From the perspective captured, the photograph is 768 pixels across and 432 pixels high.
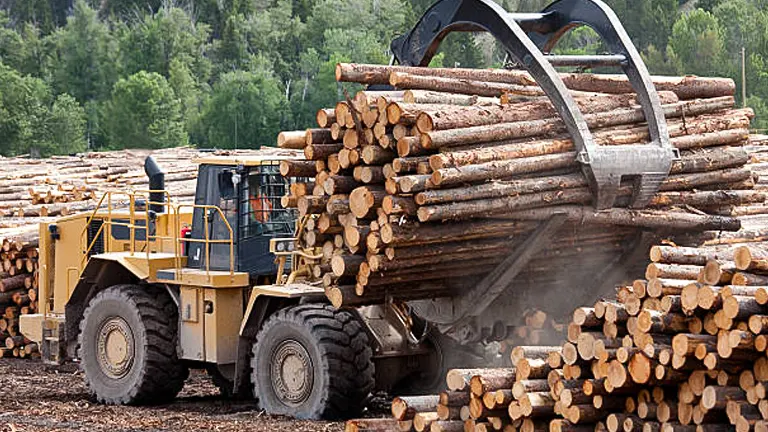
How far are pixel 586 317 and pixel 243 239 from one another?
228 inches

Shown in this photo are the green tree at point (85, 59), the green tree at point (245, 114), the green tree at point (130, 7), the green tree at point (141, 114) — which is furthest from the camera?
the green tree at point (130, 7)

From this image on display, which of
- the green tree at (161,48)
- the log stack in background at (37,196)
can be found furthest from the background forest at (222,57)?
the log stack in background at (37,196)

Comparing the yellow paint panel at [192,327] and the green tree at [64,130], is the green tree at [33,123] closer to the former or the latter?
the green tree at [64,130]

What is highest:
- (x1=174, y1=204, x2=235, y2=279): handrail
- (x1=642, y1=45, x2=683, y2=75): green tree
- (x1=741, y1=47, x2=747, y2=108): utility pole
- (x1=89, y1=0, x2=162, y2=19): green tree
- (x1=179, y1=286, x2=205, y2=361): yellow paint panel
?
(x1=89, y1=0, x2=162, y2=19): green tree

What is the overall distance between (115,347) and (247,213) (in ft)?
7.20

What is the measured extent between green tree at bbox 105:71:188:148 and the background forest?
7 centimetres

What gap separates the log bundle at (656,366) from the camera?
32.0 ft

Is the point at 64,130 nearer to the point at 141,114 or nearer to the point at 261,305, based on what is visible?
the point at 141,114

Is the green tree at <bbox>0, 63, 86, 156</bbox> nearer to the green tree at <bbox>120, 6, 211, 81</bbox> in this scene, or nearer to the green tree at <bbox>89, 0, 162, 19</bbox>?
the green tree at <bbox>120, 6, 211, 81</bbox>

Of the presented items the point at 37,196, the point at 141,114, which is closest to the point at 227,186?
the point at 37,196

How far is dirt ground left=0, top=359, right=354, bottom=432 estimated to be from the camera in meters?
13.8

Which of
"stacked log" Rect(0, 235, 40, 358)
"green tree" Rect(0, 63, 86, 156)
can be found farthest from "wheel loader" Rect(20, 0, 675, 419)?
"green tree" Rect(0, 63, 86, 156)

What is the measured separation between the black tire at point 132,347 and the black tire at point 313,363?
156cm

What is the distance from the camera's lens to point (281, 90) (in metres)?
90.8
